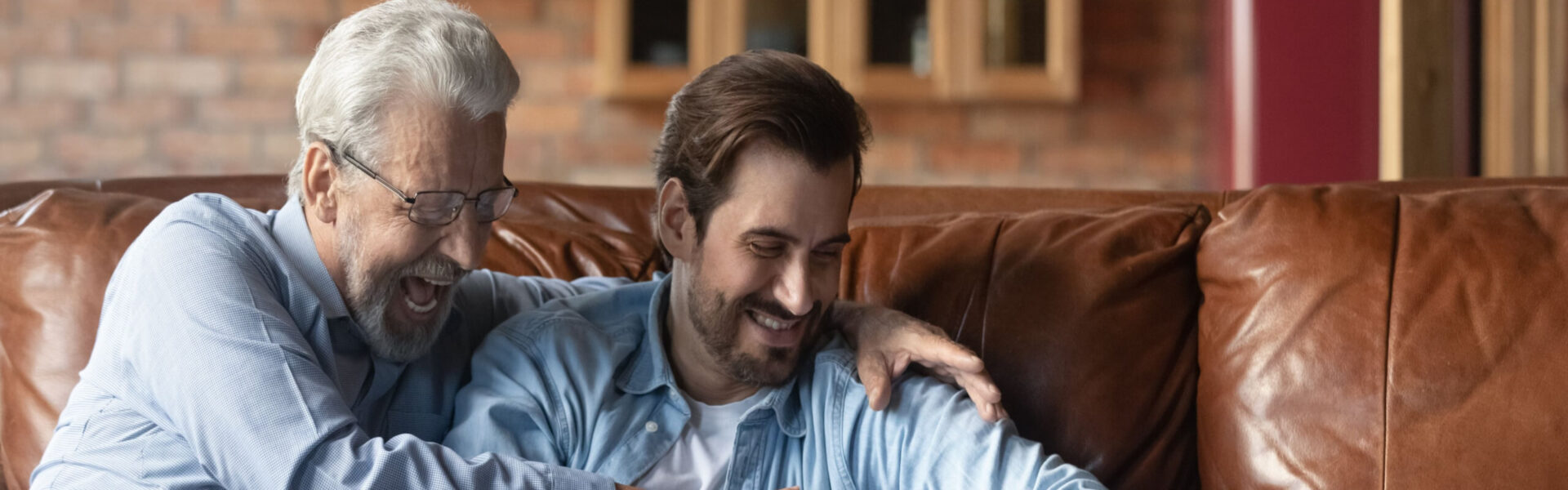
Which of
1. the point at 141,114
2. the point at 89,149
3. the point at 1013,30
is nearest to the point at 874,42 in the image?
the point at 1013,30

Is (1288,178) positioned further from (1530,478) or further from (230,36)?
(230,36)

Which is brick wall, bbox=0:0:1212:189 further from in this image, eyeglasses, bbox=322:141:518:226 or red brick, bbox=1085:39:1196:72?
eyeglasses, bbox=322:141:518:226

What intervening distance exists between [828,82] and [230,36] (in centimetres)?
347

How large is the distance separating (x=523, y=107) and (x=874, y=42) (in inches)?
48.7

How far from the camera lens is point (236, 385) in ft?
3.74

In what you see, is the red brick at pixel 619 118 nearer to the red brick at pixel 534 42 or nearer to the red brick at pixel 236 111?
the red brick at pixel 534 42

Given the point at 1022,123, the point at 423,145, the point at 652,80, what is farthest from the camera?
the point at 1022,123

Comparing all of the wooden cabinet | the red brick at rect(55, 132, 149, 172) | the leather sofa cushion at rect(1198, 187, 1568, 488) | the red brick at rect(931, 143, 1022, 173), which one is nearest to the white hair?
the leather sofa cushion at rect(1198, 187, 1568, 488)

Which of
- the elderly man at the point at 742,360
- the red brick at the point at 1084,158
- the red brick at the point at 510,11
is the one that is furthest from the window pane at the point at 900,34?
the elderly man at the point at 742,360

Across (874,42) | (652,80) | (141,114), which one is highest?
(874,42)

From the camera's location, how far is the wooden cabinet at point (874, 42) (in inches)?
161

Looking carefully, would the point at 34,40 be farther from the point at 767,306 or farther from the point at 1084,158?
the point at 767,306

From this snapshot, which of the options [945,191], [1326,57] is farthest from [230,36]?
[1326,57]

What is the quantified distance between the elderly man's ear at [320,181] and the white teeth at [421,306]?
118mm
